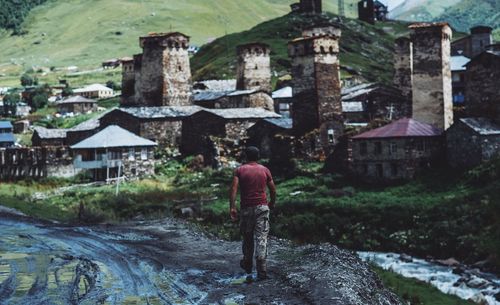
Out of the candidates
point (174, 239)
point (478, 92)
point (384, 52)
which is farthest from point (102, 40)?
point (174, 239)

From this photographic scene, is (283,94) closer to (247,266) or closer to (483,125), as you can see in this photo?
(483,125)

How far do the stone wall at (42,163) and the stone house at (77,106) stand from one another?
40.7 meters

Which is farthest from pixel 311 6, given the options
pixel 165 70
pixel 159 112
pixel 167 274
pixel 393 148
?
pixel 167 274

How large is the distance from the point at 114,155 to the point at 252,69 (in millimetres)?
17846

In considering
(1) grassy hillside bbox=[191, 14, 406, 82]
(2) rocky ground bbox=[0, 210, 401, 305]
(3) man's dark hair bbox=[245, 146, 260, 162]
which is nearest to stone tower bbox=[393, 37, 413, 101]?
(1) grassy hillside bbox=[191, 14, 406, 82]

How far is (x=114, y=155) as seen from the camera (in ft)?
165

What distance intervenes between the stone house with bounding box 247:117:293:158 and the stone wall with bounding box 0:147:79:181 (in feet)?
40.1

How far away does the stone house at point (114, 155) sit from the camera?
50062mm

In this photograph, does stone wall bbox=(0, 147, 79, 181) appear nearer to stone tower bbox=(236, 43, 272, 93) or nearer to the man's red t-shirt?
stone tower bbox=(236, 43, 272, 93)

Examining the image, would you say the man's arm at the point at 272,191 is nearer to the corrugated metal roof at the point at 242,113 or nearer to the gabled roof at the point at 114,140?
the gabled roof at the point at 114,140

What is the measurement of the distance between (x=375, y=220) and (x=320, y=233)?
8.17 ft

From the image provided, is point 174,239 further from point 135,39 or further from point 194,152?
point 135,39

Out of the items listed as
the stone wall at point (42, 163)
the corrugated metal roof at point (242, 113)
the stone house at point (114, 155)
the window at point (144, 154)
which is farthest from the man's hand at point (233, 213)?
the corrugated metal roof at point (242, 113)

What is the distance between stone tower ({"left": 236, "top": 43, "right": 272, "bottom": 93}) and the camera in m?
64.0
